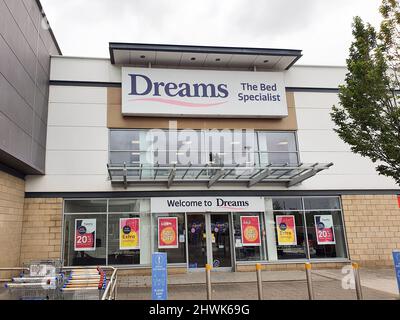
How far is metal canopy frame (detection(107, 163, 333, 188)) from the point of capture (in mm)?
13188

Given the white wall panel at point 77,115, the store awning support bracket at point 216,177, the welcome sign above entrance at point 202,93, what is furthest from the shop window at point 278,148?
the white wall panel at point 77,115

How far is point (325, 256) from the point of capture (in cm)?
1503

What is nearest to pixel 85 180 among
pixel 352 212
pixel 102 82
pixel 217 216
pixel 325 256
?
pixel 102 82

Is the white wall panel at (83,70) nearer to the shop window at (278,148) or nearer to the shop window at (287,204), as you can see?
the shop window at (278,148)

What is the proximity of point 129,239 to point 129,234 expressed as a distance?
20 cm

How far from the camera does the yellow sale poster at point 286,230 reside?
15.0m

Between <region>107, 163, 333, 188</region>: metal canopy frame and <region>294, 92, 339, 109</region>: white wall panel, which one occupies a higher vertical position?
<region>294, 92, 339, 109</region>: white wall panel

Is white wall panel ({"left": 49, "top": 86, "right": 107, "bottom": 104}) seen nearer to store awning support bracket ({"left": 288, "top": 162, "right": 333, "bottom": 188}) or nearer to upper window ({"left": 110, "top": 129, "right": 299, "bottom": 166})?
upper window ({"left": 110, "top": 129, "right": 299, "bottom": 166})

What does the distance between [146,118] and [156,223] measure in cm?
456

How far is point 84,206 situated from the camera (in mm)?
14180

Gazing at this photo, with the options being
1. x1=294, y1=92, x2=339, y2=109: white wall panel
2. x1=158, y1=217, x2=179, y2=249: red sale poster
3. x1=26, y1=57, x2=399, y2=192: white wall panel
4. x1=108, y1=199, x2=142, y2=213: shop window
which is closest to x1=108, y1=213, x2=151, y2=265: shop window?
x1=108, y1=199, x2=142, y2=213: shop window

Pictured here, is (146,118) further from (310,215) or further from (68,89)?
(310,215)

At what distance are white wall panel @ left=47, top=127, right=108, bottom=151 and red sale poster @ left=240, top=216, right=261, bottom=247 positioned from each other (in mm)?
6682

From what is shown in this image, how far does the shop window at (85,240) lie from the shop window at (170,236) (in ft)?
6.86
